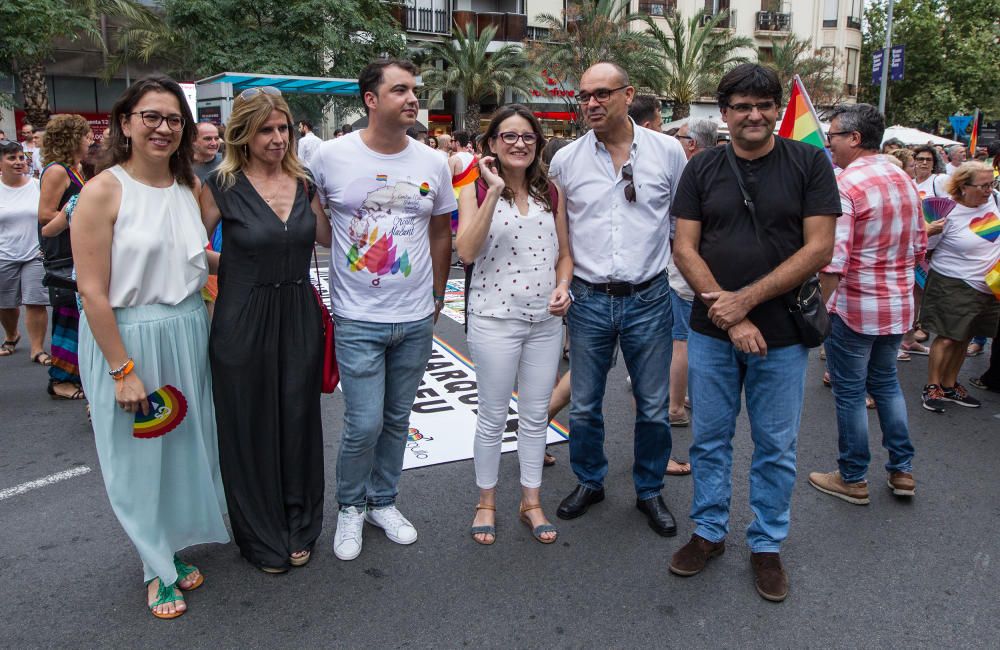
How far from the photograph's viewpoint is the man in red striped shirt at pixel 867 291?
370 centimetres

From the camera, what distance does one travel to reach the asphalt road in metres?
2.85

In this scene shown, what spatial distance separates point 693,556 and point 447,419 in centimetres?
217

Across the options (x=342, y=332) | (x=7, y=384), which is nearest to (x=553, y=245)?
(x=342, y=332)

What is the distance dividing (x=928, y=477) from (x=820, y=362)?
256 cm

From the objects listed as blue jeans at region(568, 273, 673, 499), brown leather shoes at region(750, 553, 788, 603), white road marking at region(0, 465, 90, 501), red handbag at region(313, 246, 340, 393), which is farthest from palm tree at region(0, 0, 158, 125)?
brown leather shoes at region(750, 553, 788, 603)

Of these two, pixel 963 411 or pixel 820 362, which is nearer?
pixel 963 411

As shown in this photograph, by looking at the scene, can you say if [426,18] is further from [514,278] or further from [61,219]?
[514,278]

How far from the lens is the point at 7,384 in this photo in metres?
5.92

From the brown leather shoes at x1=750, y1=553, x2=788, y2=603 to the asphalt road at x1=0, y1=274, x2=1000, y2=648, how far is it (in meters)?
0.04

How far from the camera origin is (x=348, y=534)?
343cm

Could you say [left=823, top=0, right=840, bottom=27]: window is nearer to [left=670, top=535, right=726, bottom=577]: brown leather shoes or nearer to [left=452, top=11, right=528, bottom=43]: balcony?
[left=452, top=11, right=528, bottom=43]: balcony

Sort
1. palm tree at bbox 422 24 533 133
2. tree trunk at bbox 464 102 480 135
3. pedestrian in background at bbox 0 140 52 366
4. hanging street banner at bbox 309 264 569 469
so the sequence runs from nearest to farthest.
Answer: hanging street banner at bbox 309 264 569 469, pedestrian in background at bbox 0 140 52 366, palm tree at bbox 422 24 533 133, tree trunk at bbox 464 102 480 135

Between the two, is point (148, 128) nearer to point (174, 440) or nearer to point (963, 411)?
point (174, 440)

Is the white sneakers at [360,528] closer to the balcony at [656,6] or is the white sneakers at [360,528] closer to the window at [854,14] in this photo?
the balcony at [656,6]
